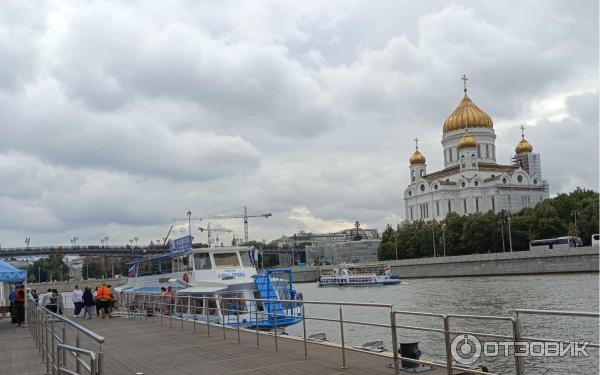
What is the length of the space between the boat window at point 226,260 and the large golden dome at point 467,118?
110 m

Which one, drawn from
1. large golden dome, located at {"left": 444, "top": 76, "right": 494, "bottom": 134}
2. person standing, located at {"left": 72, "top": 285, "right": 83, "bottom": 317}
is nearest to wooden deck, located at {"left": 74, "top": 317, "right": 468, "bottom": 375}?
person standing, located at {"left": 72, "top": 285, "right": 83, "bottom": 317}

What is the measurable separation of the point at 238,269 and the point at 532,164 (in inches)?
4909

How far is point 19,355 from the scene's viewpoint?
583 inches

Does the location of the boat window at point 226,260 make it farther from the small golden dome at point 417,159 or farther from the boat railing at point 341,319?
the small golden dome at point 417,159

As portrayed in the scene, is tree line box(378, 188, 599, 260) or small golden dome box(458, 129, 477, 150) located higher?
small golden dome box(458, 129, 477, 150)

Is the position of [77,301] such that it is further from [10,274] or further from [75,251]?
[75,251]

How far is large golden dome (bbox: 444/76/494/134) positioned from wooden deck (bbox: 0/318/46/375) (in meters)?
120

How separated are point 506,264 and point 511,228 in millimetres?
16335

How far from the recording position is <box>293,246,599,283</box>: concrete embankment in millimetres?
66562

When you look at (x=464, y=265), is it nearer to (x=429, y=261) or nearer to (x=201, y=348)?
(x=429, y=261)

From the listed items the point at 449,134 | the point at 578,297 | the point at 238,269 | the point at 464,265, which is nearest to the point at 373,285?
the point at 464,265

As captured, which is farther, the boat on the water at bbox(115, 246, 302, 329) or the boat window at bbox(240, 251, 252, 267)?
the boat window at bbox(240, 251, 252, 267)

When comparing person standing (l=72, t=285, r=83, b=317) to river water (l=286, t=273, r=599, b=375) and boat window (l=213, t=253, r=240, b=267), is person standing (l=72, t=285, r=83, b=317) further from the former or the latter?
river water (l=286, t=273, r=599, b=375)

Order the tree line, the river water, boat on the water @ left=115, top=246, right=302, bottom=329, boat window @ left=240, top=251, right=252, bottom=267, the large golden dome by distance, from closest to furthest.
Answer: the river water, boat on the water @ left=115, top=246, right=302, bottom=329, boat window @ left=240, top=251, right=252, bottom=267, the tree line, the large golden dome
